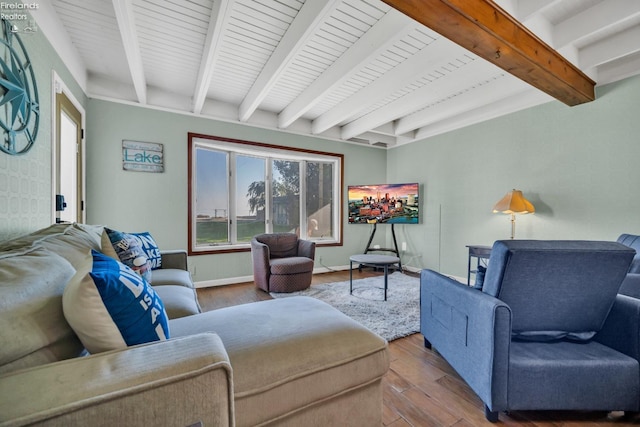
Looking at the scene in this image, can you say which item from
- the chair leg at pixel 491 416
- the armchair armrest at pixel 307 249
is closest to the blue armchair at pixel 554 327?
the chair leg at pixel 491 416

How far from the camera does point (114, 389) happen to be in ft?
1.94


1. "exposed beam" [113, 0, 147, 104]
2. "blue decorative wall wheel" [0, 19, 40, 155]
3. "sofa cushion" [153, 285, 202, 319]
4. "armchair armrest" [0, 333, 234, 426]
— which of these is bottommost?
"sofa cushion" [153, 285, 202, 319]

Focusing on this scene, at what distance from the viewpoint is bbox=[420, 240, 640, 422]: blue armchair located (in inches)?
49.9

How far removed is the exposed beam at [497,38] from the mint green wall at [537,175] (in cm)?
58

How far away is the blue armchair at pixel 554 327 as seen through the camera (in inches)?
49.9

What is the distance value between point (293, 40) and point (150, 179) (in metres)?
2.55

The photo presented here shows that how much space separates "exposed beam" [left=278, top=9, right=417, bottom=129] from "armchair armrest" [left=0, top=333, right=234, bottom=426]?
239 centimetres

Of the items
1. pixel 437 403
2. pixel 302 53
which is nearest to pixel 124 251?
pixel 437 403

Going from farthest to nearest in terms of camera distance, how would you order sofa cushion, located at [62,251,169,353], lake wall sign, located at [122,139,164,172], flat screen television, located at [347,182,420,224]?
1. flat screen television, located at [347,182,420,224]
2. lake wall sign, located at [122,139,164,172]
3. sofa cushion, located at [62,251,169,353]

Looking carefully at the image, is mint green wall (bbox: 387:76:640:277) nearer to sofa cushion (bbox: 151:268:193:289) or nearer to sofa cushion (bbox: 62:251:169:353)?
sofa cushion (bbox: 151:268:193:289)

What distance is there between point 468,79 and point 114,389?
3.62 m

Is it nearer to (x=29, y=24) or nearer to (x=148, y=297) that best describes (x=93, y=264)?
(x=148, y=297)

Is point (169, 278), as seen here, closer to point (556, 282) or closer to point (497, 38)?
point (556, 282)

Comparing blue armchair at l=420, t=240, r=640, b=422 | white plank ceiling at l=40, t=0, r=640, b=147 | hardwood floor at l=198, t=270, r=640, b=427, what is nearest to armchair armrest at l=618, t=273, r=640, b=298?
blue armchair at l=420, t=240, r=640, b=422
